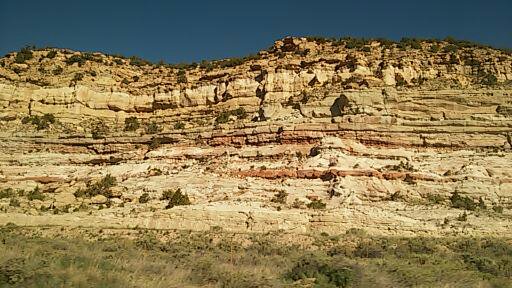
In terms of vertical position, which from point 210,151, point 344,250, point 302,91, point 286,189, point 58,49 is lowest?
point 344,250

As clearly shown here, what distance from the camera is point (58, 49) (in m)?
49.6

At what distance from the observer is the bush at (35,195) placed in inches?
1110

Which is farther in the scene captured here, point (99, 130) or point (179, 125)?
point (179, 125)

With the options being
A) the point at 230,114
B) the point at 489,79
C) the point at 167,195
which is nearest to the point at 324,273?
the point at 167,195

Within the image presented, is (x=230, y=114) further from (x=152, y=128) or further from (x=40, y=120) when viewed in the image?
(x=40, y=120)

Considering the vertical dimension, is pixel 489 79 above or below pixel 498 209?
above

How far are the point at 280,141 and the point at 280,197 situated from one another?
5.38 m

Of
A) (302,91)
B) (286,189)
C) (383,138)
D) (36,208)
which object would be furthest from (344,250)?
(302,91)

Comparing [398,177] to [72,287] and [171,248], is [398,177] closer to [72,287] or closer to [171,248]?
[171,248]

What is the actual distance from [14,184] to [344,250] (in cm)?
2199

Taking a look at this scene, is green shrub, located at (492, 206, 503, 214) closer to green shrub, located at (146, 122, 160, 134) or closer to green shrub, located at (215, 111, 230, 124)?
green shrub, located at (215, 111, 230, 124)

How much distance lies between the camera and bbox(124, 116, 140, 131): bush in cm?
4041

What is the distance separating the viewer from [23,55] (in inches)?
1850

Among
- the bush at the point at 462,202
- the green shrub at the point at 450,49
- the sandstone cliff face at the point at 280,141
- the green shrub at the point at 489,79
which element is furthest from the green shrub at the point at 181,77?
the bush at the point at 462,202
